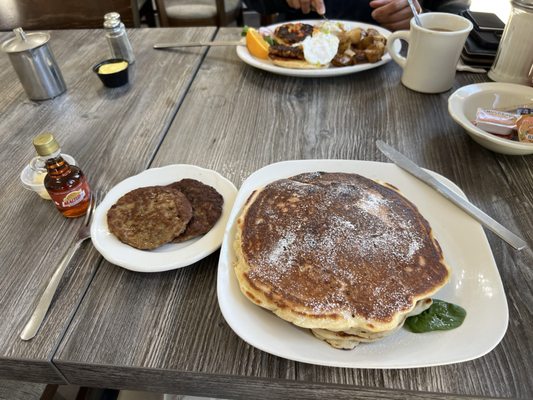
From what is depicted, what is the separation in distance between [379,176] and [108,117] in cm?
92

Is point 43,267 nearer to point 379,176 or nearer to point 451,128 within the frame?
point 379,176

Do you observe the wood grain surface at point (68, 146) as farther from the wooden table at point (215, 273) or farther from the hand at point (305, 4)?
the hand at point (305, 4)

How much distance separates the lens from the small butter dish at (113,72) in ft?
4.68

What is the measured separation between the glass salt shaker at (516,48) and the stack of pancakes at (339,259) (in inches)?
32.2

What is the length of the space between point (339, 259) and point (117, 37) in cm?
134

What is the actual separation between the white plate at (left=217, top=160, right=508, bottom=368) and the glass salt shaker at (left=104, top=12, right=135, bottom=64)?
1.09 meters

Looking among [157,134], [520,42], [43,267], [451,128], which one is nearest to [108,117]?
[157,134]

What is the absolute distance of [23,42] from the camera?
134 centimetres

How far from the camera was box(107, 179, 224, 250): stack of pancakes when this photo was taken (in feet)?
2.59

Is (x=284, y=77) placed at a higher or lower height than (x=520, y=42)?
lower

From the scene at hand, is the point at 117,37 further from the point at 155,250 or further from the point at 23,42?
the point at 155,250

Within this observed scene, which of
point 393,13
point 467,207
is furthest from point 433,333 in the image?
point 393,13

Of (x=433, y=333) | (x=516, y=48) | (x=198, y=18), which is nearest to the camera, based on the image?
(x=433, y=333)

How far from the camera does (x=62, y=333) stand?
701 mm
